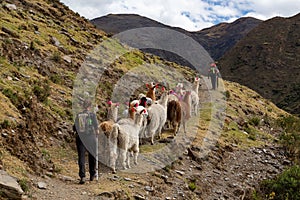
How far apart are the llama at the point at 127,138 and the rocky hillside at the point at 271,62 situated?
145 ft

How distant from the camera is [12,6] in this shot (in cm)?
1975

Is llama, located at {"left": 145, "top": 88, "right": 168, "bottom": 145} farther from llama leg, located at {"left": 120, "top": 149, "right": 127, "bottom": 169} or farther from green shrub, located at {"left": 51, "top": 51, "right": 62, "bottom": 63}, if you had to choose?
green shrub, located at {"left": 51, "top": 51, "right": 62, "bottom": 63}

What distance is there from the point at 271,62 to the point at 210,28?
113 metres

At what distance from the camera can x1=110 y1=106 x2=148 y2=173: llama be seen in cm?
925

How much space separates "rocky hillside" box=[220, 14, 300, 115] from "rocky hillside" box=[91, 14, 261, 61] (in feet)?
180

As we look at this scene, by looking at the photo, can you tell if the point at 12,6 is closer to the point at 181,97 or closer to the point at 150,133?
the point at 181,97

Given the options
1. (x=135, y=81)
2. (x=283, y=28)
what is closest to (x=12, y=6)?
(x=135, y=81)

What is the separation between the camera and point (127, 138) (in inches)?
374

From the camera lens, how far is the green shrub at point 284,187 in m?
11.6

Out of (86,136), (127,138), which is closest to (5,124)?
(86,136)

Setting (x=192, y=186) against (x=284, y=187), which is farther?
(x=284, y=187)

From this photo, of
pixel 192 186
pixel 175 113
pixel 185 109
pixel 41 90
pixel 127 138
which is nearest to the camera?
pixel 127 138

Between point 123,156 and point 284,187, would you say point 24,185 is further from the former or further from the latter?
point 284,187

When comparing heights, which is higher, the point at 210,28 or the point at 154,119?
the point at 210,28
